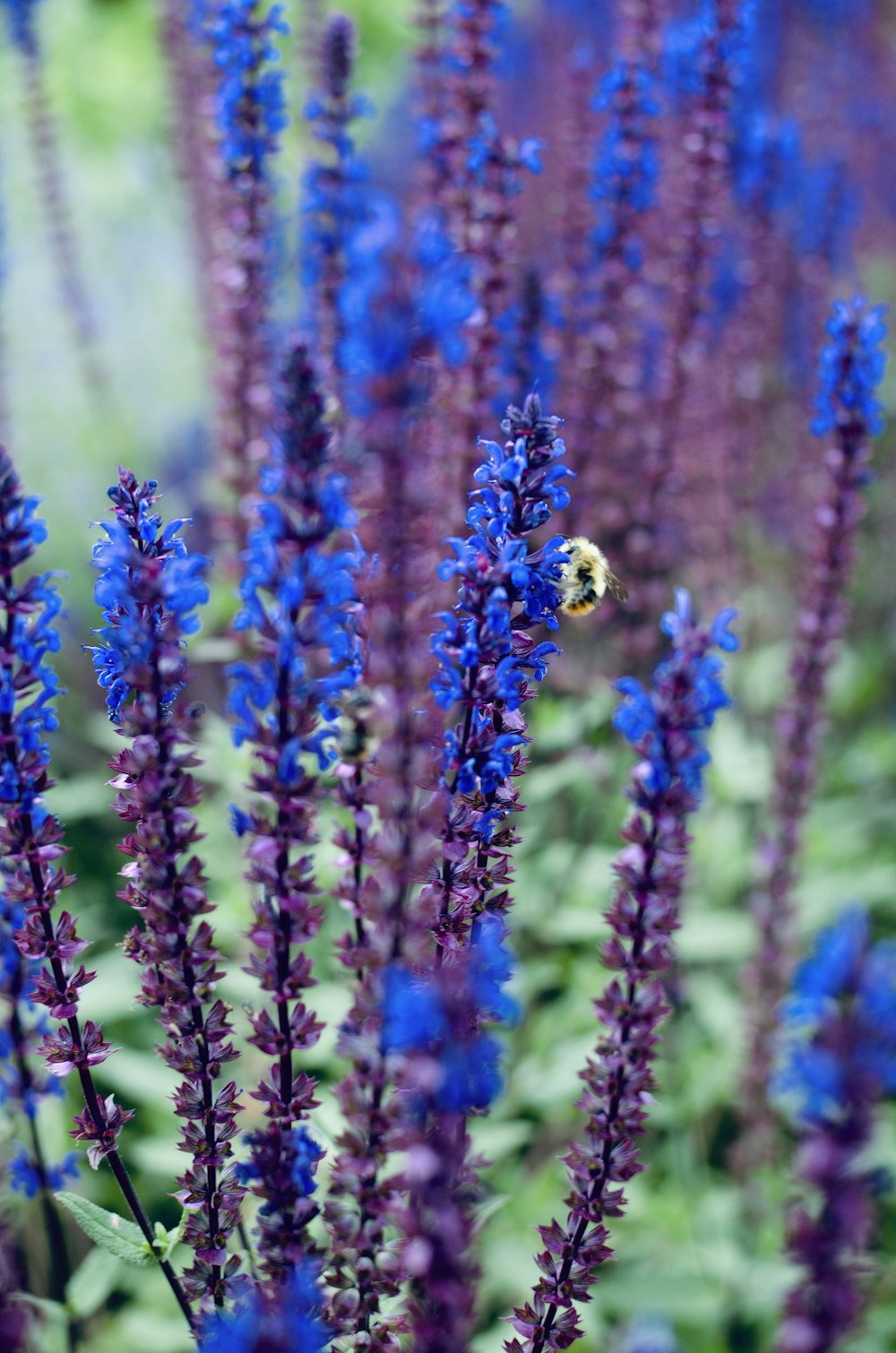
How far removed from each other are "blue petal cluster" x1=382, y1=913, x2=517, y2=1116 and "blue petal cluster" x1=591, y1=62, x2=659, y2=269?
3426mm

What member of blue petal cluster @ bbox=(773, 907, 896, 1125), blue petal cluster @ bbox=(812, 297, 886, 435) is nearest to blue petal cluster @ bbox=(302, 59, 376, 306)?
blue petal cluster @ bbox=(812, 297, 886, 435)

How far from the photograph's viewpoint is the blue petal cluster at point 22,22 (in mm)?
6105

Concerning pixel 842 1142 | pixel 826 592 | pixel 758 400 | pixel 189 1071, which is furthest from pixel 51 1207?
pixel 758 400

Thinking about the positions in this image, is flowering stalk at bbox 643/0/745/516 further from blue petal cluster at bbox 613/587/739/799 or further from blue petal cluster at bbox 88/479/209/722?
blue petal cluster at bbox 88/479/209/722

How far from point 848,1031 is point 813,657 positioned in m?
2.90

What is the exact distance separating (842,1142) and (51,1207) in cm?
213

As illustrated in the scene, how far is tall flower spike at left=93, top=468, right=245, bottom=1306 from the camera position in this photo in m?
1.79

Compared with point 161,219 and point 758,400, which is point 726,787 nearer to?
point 758,400

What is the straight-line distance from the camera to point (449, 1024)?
1415mm

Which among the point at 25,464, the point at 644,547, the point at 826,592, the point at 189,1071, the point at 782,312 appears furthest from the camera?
the point at 25,464

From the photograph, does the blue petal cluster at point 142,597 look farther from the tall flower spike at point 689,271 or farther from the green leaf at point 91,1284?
the tall flower spike at point 689,271

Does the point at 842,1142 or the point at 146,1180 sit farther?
the point at 146,1180

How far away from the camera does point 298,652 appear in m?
1.61

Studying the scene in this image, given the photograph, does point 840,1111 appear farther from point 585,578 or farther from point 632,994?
point 585,578
